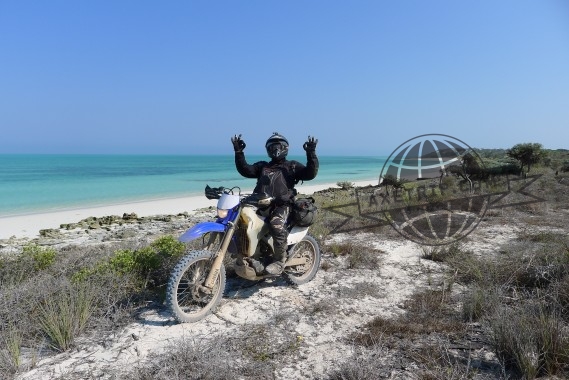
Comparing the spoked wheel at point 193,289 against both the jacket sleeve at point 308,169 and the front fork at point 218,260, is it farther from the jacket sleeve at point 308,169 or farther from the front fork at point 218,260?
the jacket sleeve at point 308,169

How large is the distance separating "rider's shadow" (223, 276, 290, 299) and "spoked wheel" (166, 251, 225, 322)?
23.9 inches

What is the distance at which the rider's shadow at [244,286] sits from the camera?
4.75 metres

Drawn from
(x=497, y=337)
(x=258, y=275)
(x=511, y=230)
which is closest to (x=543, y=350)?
(x=497, y=337)

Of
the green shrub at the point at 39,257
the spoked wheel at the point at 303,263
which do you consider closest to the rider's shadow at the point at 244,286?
the spoked wheel at the point at 303,263

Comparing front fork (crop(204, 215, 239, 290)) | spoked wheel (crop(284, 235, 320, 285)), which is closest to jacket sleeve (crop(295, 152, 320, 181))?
spoked wheel (crop(284, 235, 320, 285))

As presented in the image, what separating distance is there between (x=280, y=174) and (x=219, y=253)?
1.37 metres

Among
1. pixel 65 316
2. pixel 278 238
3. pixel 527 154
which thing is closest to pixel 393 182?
pixel 527 154

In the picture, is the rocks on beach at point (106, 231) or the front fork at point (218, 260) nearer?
the front fork at point (218, 260)

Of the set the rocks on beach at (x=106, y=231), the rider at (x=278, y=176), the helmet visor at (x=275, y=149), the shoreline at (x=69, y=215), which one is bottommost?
the shoreline at (x=69, y=215)

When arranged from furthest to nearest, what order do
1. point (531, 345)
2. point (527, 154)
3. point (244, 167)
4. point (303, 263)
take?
point (527, 154)
point (303, 263)
point (244, 167)
point (531, 345)

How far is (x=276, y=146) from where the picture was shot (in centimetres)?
475

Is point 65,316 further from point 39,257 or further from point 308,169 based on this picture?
point 308,169

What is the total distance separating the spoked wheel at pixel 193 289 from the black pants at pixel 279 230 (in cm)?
76

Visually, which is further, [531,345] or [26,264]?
[26,264]
